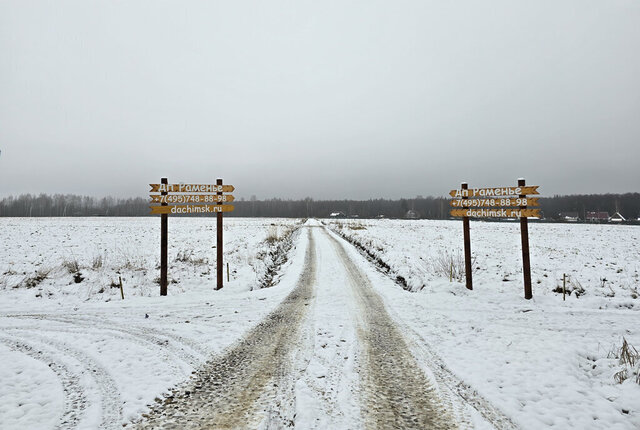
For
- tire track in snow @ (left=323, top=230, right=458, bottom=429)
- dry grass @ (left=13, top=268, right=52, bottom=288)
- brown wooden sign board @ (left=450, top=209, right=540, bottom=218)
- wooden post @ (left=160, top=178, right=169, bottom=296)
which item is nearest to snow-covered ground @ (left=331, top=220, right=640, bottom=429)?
tire track in snow @ (left=323, top=230, right=458, bottom=429)

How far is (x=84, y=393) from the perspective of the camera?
3834 mm

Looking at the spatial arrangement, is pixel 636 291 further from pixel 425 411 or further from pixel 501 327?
pixel 425 411

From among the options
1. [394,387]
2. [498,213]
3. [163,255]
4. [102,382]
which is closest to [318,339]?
[394,387]

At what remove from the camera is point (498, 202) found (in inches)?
380

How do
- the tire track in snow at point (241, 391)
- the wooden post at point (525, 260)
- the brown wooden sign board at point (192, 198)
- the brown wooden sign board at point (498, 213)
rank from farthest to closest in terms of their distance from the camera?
the brown wooden sign board at point (192, 198), the brown wooden sign board at point (498, 213), the wooden post at point (525, 260), the tire track in snow at point (241, 391)

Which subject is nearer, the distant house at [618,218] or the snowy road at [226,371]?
the snowy road at [226,371]

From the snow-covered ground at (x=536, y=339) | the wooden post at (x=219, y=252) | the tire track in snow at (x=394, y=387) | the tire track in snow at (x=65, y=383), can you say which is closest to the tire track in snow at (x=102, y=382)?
the tire track in snow at (x=65, y=383)

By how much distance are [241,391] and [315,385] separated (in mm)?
1077

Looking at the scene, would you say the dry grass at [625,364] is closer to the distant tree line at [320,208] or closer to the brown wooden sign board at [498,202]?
the brown wooden sign board at [498,202]

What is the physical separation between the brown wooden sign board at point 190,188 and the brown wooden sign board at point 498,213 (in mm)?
9100

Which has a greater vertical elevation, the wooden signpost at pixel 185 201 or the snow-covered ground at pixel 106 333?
the wooden signpost at pixel 185 201

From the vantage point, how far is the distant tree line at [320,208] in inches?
4186

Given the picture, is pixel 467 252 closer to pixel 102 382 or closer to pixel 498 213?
pixel 498 213

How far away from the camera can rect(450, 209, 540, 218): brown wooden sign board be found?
898 cm
